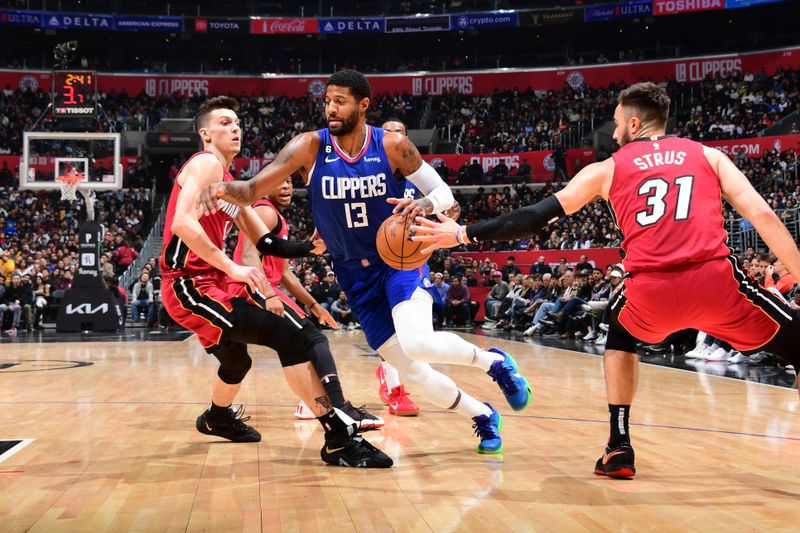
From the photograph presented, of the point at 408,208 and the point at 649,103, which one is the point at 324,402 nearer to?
the point at 408,208

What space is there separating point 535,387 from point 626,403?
4.04m

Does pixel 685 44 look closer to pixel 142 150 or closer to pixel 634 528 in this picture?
pixel 142 150

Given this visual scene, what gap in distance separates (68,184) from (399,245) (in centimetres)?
1619

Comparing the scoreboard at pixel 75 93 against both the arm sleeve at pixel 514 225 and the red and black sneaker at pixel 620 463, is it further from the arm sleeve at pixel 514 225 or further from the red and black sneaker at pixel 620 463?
the red and black sneaker at pixel 620 463

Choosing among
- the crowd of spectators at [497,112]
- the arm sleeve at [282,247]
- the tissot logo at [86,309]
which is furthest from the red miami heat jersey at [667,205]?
the crowd of spectators at [497,112]

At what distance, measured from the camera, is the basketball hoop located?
59.4ft

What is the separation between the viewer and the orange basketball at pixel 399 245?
4016mm

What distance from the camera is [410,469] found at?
416 cm

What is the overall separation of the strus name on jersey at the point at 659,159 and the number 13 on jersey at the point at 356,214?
1.52 metres

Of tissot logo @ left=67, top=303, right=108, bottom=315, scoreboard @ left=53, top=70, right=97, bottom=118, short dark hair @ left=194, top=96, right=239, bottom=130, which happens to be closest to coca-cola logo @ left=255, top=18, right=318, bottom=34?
scoreboard @ left=53, top=70, right=97, bottom=118

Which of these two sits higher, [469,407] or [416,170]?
[416,170]

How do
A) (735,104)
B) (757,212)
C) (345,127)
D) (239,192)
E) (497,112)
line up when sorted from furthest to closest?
(497,112) → (735,104) → (345,127) → (239,192) → (757,212)

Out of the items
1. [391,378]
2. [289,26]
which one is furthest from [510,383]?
[289,26]

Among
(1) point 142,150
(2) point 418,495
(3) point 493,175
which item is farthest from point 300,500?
(1) point 142,150
